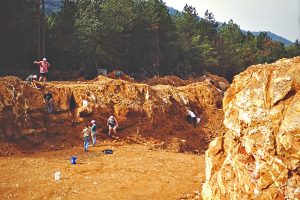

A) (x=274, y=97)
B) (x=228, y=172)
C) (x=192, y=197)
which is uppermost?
(x=274, y=97)

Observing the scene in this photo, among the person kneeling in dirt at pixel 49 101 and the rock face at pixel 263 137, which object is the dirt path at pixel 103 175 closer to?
the person kneeling in dirt at pixel 49 101

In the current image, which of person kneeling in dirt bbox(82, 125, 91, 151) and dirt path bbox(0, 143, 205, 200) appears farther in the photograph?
person kneeling in dirt bbox(82, 125, 91, 151)

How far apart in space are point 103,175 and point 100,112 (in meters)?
10.0

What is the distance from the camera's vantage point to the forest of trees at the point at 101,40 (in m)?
38.5

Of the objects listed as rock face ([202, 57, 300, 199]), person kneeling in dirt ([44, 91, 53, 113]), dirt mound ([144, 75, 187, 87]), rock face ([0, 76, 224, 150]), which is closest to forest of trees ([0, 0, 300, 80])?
dirt mound ([144, 75, 187, 87])

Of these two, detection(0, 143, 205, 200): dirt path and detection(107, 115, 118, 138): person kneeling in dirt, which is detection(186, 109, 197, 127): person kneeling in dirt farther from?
detection(0, 143, 205, 200): dirt path

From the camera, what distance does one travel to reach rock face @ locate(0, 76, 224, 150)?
25562 mm

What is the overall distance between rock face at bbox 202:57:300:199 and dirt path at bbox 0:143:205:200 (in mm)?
4953

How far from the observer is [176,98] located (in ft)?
119

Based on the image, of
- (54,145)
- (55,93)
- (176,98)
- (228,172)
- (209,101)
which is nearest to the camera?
(228,172)

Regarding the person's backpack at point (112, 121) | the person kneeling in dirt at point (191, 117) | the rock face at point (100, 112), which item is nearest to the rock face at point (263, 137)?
the person's backpack at point (112, 121)

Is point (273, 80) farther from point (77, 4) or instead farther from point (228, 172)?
point (77, 4)

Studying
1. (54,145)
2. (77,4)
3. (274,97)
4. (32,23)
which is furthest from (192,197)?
(77,4)

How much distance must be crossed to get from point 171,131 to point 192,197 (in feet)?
49.0
